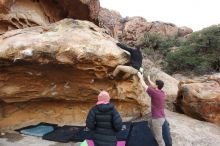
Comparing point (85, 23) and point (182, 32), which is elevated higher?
point (182, 32)

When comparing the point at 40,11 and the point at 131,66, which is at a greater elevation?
the point at 40,11

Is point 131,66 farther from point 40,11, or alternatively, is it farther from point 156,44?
point 156,44

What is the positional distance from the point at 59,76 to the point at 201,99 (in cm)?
421

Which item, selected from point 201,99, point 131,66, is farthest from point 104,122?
point 201,99

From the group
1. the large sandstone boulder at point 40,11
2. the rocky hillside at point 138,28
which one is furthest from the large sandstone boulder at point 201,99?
the rocky hillside at point 138,28

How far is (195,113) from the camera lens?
11.1 m

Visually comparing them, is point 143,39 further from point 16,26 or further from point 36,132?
point 36,132

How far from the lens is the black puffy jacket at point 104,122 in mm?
6383

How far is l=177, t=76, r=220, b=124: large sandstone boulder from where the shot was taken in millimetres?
10752

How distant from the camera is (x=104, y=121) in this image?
641 centimetres

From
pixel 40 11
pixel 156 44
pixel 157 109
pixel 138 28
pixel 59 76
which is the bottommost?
pixel 157 109

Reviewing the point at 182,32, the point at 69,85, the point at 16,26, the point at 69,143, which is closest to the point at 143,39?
the point at 182,32

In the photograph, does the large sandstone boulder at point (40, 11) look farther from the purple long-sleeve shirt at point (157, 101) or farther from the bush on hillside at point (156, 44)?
the bush on hillside at point (156, 44)

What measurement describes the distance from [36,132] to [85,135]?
51.7 inches
